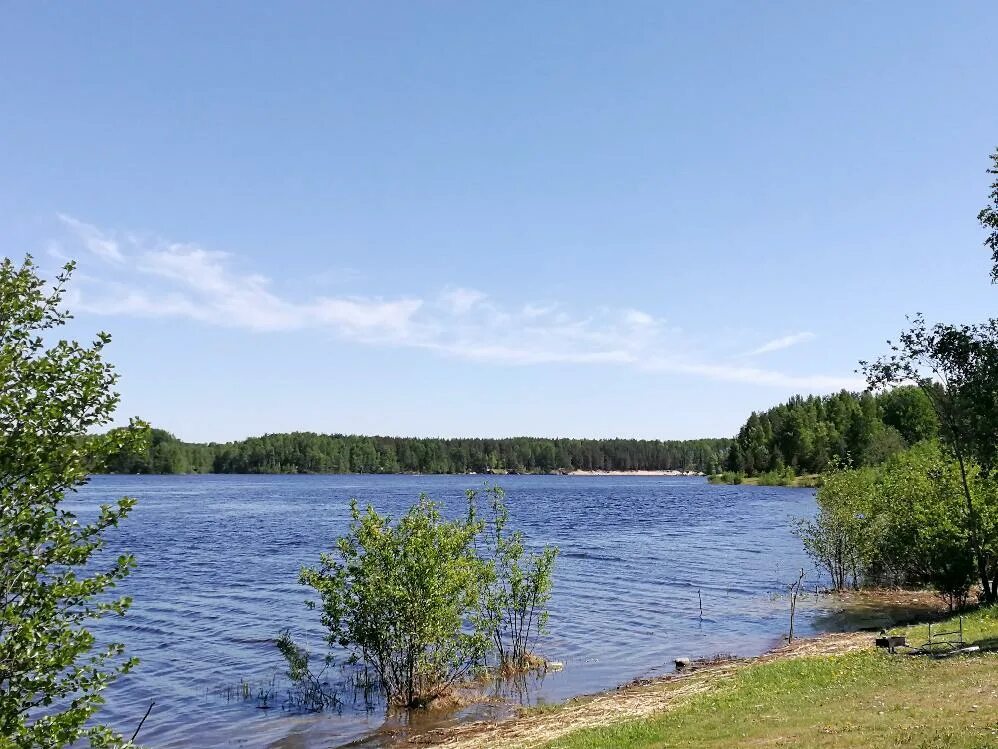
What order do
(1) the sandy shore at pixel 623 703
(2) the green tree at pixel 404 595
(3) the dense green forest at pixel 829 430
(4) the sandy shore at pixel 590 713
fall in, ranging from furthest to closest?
(3) the dense green forest at pixel 829 430 < (2) the green tree at pixel 404 595 < (1) the sandy shore at pixel 623 703 < (4) the sandy shore at pixel 590 713

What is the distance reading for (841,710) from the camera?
714 inches

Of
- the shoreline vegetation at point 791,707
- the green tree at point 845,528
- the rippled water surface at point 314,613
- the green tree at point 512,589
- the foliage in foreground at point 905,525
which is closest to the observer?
the shoreline vegetation at point 791,707

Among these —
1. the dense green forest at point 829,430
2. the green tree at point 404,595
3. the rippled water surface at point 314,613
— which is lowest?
the rippled water surface at point 314,613

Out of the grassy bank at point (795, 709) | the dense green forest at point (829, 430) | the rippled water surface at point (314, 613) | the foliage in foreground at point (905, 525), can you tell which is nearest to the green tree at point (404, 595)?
the rippled water surface at point (314, 613)

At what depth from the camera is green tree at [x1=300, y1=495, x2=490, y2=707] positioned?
2433 cm

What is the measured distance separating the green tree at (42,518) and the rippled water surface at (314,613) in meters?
15.0

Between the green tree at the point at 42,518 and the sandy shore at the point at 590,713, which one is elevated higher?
the green tree at the point at 42,518

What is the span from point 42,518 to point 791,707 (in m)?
17.1

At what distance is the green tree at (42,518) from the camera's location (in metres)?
9.45

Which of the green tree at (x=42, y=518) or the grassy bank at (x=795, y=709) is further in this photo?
the grassy bank at (x=795, y=709)

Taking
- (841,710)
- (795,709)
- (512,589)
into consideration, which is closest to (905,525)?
(512,589)

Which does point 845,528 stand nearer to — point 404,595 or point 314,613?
point 314,613

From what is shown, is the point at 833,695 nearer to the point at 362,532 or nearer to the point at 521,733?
the point at 521,733

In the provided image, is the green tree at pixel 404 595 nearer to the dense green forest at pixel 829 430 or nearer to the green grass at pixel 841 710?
the green grass at pixel 841 710
